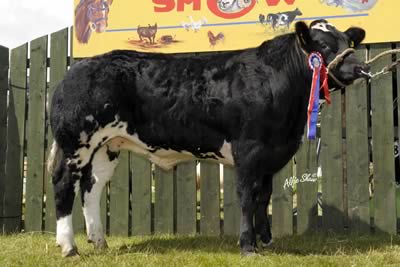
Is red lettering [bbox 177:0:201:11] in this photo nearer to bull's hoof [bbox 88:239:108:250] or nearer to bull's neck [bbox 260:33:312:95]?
bull's neck [bbox 260:33:312:95]

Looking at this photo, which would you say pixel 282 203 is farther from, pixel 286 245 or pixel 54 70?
pixel 54 70

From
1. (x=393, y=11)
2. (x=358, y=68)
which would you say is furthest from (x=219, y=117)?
(x=393, y=11)

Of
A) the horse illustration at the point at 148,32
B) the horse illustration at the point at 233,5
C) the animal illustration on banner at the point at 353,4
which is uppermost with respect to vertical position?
the horse illustration at the point at 233,5

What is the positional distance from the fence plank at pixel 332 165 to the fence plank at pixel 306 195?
93mm

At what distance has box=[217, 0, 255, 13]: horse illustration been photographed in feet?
18.8

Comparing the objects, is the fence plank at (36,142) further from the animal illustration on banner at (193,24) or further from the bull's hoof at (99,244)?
the animal illustration on banner at (193,24)

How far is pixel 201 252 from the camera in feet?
15.1

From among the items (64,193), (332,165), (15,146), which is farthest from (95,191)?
(332,165)

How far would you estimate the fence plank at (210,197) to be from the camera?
5.79 meters

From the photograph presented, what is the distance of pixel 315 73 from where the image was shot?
14.2 feet

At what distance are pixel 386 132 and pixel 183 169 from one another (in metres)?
2.15

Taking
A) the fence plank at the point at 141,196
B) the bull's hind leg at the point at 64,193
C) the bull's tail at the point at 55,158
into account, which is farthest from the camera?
the fence plank at the point at 141,196

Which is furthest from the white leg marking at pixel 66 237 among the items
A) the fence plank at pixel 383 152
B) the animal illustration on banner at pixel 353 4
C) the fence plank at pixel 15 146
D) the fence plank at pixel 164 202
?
the animal illustration on banner at pixel 353 4

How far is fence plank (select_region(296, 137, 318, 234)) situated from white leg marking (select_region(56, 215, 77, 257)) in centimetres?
241
